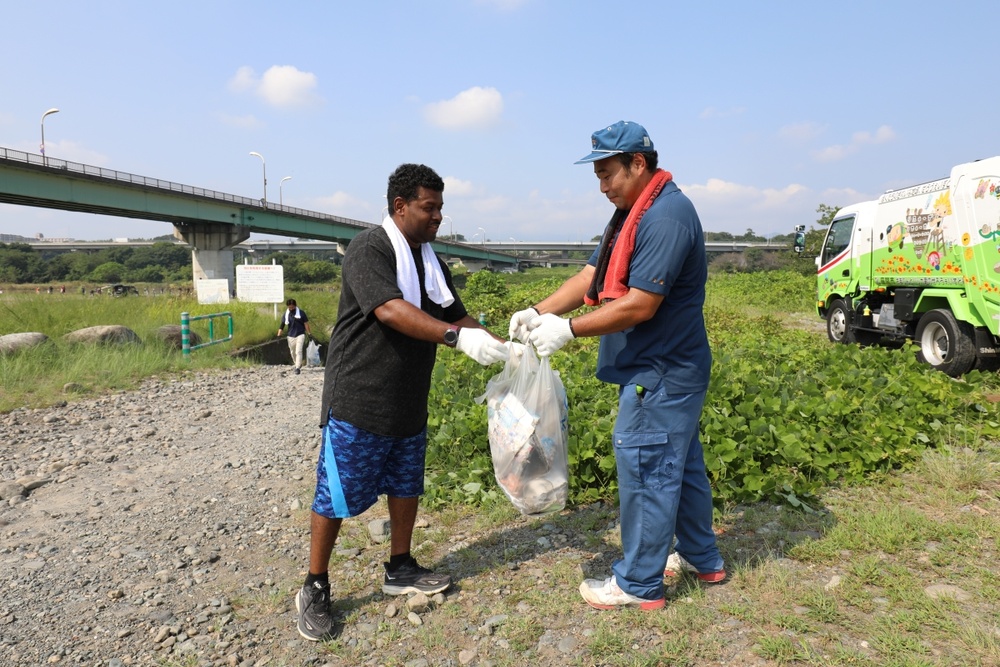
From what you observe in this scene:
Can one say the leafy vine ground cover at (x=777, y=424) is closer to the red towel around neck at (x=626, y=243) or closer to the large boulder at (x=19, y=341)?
the red towel around neck at (x=626, y=243)

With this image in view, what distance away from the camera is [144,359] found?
1003 cm

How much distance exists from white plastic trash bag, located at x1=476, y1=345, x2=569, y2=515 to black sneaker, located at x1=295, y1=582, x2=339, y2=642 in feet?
2.94

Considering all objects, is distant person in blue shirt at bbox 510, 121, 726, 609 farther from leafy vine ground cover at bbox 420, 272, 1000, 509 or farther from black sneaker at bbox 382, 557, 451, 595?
leafy vine ground cover at bbox 420, 272, 1000, 509

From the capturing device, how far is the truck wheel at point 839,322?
11617 mm

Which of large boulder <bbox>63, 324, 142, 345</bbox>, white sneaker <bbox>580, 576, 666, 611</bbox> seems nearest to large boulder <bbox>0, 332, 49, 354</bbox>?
large boulder <bbox>63, 324, 142, 345</bbox>

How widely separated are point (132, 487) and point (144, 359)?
19.1 ft

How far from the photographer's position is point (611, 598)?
2.78m

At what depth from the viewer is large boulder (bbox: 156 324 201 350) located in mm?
11989

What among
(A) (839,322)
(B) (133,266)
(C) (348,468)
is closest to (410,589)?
(C) (348,468)

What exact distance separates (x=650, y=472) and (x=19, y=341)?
10280 millimetres

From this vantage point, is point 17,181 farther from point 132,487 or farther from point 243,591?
point 243,591

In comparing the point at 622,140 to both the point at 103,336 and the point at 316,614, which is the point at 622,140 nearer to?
the point at 316,614

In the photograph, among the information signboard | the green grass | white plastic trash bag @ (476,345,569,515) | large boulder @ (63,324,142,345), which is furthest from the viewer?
the information signboard

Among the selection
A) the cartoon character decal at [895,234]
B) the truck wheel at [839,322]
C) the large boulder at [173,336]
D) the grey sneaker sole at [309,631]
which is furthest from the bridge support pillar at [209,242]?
the grey sneaker sole at [309,631]
